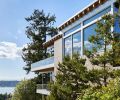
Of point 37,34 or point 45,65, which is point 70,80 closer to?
point 45,65

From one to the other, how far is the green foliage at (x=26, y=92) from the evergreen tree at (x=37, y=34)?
4702mm

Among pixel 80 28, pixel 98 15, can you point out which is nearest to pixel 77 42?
pixel 80 28

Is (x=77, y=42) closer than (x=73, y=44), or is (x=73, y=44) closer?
(x=77, y=42)

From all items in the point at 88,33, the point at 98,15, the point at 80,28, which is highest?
the point at 98,15

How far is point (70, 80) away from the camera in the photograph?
94.1 ft

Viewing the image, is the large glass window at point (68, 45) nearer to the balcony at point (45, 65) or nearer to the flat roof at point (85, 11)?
the flat roof at point (85, 11)

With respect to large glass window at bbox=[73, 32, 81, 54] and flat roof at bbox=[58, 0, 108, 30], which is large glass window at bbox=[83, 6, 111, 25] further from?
large glass window at bbox=[73, 32, 81, 54]

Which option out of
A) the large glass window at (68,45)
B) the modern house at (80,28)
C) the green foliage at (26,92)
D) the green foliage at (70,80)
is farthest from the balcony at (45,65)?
the green foliage at (70,80)

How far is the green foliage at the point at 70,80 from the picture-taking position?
26.6 meters

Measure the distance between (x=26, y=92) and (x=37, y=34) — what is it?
11000 millimetres

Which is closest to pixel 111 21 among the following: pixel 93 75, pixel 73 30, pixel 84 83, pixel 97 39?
pixel 97 39

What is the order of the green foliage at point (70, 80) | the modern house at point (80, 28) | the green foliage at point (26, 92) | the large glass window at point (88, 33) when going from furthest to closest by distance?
the green foliage at point (26, 92), the large glass window at point (88, 33), the modern house at point (80, 28), the green foliage at point (70, 80)

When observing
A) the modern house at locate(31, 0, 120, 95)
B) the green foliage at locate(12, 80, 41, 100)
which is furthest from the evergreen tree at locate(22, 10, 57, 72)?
the modern house at locate(31, 0, 120, 95)

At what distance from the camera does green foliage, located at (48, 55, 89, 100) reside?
2665 cm
